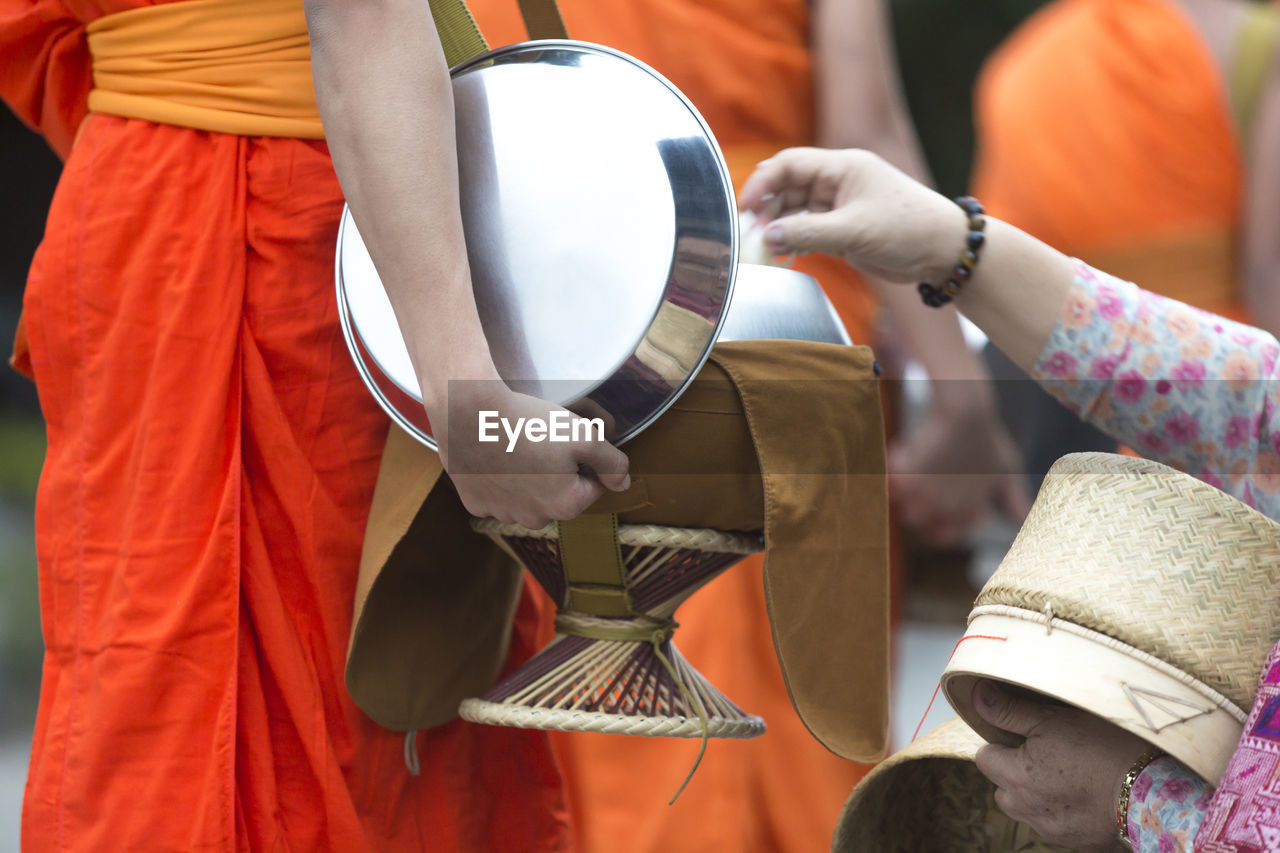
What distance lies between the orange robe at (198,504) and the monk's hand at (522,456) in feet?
0.76

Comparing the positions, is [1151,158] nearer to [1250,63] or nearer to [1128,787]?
[1250,63]

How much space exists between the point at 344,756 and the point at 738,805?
2.46ft

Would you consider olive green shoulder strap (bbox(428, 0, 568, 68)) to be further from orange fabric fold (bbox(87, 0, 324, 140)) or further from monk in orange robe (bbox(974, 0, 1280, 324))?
monk in orange robe (bbox(974, 0, 1280, 324))

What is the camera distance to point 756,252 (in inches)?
56.4

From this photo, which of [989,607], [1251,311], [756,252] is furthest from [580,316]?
[1251,311]

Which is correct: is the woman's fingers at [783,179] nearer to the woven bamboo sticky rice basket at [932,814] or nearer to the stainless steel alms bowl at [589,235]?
the stainless steel alms bowl at [589,235]

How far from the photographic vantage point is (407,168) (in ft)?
3.88

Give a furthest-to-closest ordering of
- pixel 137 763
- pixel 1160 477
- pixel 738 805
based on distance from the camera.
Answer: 1. pixel 738 805
2. pixel 137 763
3. pixel 1160 477

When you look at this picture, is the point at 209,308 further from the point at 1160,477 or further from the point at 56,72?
the point at 1160,477

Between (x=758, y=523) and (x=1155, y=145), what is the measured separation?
2111 millimetres

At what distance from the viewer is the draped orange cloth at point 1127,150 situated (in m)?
2.96

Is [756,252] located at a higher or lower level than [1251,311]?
higher

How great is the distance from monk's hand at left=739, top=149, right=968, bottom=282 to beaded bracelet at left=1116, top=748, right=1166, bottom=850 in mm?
575

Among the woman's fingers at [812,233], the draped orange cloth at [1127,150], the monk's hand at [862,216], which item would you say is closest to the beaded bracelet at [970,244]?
the monk's hand at [862,216]
